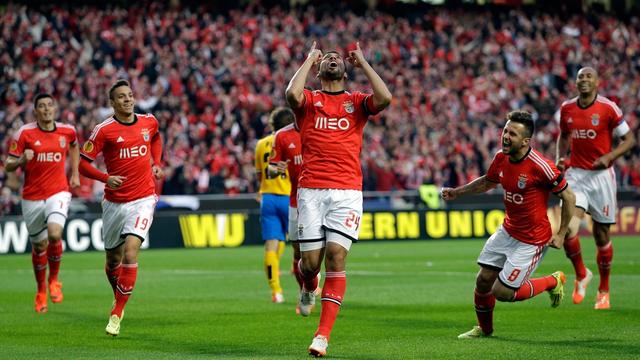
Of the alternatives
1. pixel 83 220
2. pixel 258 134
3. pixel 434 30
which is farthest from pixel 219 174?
pixel 434 30

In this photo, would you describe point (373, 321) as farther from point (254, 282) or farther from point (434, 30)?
point (434, 30)

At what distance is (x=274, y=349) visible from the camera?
1009 cm

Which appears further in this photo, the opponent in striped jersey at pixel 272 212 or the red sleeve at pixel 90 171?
the opponent in striped jersey at pixel 272 212

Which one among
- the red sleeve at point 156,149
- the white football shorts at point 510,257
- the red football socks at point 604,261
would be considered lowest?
the red football socks at point 604,261

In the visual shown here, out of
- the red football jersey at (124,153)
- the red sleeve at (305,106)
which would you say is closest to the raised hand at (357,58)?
the red sleeve at (305,106)

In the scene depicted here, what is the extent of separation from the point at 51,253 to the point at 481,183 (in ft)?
22.8

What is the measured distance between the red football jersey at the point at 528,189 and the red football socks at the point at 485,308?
647 millimetres

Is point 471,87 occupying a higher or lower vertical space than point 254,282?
higher

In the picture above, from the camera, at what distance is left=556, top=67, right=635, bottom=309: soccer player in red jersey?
46.0 ft

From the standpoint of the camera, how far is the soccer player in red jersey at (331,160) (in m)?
9.91

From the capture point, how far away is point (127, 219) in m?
11.9

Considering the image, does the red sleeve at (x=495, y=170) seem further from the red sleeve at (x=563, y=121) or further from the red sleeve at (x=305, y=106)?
the red sleeve at (x=563, y=121)

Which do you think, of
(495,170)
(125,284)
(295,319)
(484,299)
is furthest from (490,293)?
(125,284)

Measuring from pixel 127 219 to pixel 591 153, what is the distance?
20.3ft
